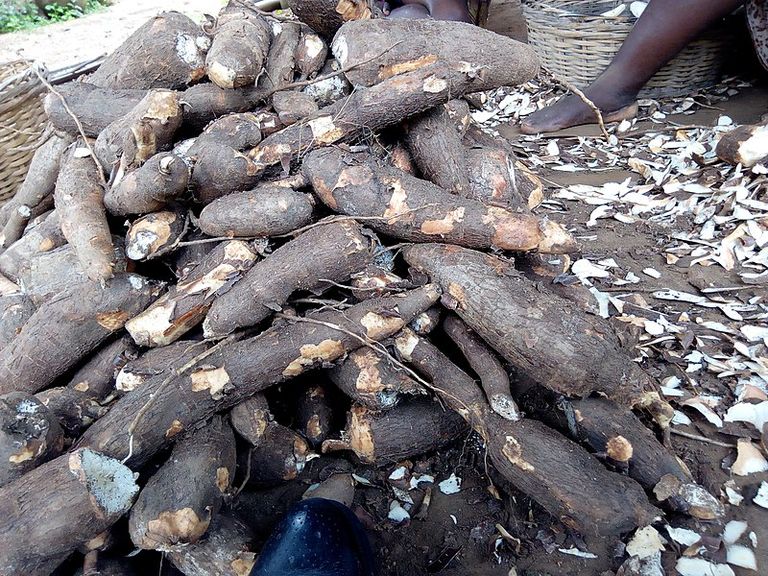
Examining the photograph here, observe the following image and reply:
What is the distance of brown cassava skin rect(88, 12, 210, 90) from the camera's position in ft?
5.29

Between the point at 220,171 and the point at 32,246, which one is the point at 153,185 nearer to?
A: the point at 220,171

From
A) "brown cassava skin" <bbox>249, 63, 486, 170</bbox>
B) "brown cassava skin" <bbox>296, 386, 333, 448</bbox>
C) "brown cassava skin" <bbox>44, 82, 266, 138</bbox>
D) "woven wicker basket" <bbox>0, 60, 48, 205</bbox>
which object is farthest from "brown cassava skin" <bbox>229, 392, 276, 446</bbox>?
"woven wicker basket" <bbox>0, 60, 48, 205</bbox>

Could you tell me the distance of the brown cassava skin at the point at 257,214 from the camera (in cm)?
129

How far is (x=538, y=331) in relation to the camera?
1136 mm

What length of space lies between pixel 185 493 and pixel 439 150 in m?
0.96

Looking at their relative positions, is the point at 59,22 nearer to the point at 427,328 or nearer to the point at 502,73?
the point at 502,73

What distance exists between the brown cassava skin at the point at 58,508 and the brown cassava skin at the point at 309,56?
113 centimetres

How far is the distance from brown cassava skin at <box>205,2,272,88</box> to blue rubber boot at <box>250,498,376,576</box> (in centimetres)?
104

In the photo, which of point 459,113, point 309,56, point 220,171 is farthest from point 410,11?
point 220,171

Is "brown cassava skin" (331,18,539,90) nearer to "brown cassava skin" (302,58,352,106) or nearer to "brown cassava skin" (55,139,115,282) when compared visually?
"brown cassava skin" (302,58,352,106)

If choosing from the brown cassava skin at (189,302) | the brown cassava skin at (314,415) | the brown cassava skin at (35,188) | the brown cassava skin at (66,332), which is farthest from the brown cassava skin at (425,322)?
the brown cassava skin at (35,188)

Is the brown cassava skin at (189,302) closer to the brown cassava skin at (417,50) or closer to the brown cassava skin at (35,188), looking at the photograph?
the brown cassava skin at (417,50)

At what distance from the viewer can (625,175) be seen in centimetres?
243

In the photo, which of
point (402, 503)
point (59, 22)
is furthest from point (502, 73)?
point (59, 22)
